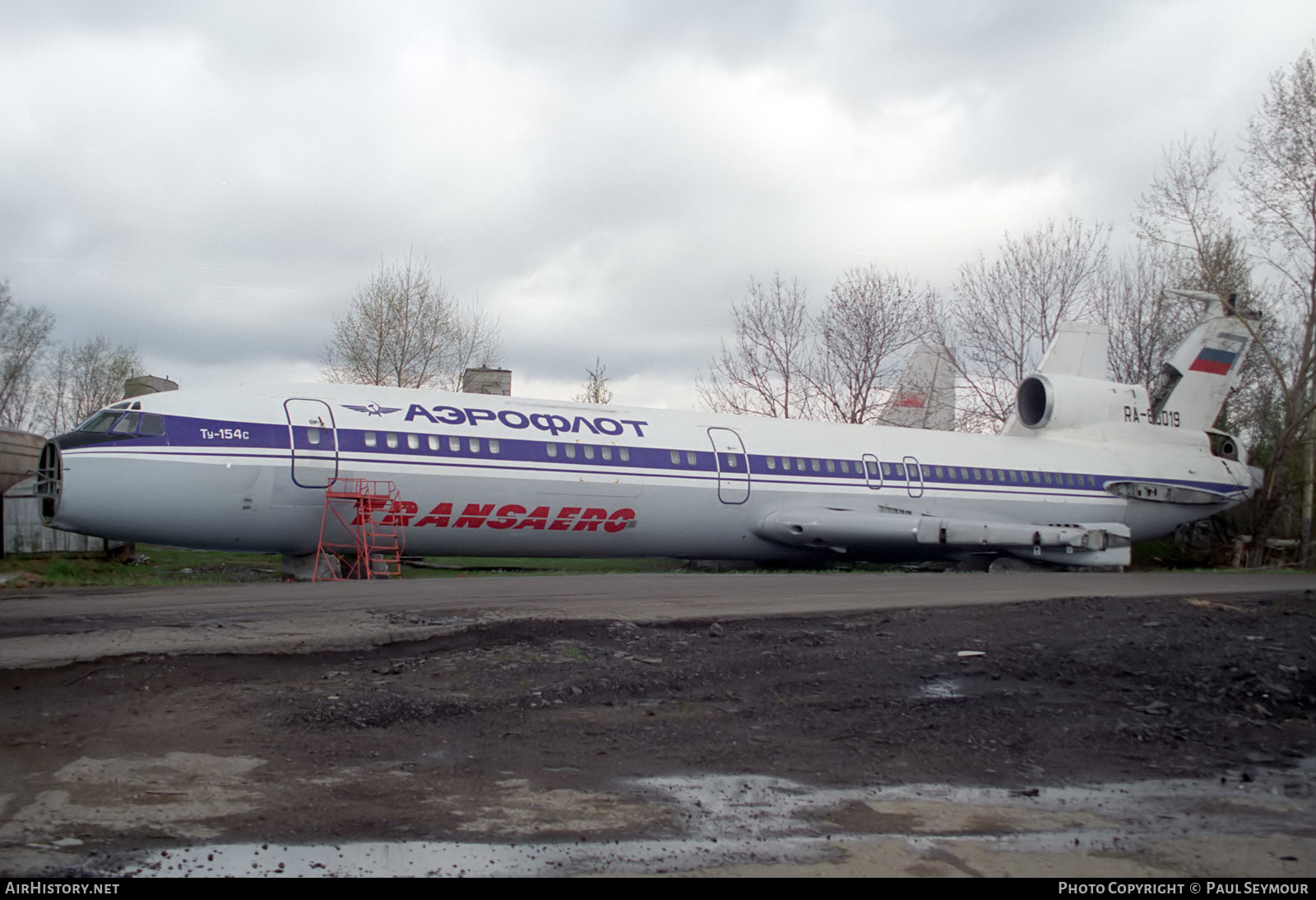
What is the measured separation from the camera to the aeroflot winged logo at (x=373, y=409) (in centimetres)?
1747

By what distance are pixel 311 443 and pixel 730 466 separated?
8.66 meters

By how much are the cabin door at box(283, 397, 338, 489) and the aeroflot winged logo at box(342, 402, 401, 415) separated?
1.57 ft

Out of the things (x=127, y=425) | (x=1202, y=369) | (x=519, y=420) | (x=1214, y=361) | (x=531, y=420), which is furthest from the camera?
(x=1214, y=361)

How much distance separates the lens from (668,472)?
2020cm

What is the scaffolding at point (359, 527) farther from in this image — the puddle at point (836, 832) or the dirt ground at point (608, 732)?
the puddle at point (836, 832)

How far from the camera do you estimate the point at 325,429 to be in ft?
55.3

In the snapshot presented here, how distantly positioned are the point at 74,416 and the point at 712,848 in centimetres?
6168

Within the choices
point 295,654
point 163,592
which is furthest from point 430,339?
point 295,654

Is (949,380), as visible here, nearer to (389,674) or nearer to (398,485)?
(398,485)

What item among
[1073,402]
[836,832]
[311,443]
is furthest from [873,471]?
[836,832]

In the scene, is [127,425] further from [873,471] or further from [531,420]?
[873,471]

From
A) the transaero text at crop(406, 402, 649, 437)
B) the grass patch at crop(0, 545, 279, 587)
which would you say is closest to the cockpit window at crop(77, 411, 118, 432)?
the grass patch at crop(0, 545, 279, 587)

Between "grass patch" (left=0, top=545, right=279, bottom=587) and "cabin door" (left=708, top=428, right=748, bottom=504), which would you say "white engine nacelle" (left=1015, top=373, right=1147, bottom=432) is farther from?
"grass patch" (left=0, top=545, right=279, bottom=587)

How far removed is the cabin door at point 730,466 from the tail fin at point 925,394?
1759cm
